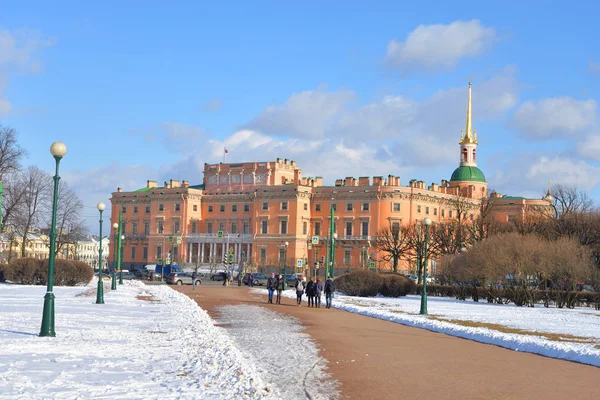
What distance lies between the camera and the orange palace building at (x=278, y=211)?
118250 millimetres

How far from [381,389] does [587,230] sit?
2389 inches

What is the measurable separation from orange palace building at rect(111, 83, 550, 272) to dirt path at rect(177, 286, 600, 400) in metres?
90.6

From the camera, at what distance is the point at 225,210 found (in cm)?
12975

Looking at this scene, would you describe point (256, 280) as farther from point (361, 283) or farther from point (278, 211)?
point (278, 211)

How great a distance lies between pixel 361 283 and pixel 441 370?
37.1m

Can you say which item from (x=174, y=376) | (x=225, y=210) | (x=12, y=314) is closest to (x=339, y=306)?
(x=12, y=314)

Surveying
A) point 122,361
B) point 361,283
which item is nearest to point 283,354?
point 122,361

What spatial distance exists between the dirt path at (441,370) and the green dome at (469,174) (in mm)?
109337

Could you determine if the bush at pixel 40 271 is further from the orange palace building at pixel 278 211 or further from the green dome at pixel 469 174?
the green dome at pixel 469 174

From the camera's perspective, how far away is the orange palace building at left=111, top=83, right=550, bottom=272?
11825cm

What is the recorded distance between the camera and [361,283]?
173 ft

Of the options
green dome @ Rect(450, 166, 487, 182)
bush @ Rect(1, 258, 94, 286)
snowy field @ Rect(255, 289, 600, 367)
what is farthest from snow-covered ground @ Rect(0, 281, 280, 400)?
green dome @ Rect(450, 166, 487, 182)

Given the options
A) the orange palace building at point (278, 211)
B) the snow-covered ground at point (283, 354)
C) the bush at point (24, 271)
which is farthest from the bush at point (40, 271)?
the orange palace building at point (278, 211)

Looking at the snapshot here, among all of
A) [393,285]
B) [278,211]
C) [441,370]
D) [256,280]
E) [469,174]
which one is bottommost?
[441,370]
